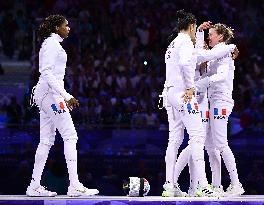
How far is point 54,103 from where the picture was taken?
24.5 ft

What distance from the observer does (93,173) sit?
11.0 m

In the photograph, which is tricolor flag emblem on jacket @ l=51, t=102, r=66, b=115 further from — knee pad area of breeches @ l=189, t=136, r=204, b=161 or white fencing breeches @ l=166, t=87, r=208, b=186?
knee pad area of breeches @ l=189, t=136, r=204, b=161

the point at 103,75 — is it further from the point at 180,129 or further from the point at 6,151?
the point at 180,129

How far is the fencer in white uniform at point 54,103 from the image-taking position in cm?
739

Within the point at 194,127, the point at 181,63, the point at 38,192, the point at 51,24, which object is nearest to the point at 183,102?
the point at 194,127

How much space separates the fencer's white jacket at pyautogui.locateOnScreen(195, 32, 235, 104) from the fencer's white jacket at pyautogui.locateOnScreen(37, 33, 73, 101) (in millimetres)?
1438

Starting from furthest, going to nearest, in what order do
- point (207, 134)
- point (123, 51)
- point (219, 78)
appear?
point (123, 51) → point (207, 134) → point (219, 78)

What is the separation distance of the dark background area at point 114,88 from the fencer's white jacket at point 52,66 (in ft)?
11.0

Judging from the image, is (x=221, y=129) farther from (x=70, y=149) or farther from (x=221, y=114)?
(x=70, y=149)

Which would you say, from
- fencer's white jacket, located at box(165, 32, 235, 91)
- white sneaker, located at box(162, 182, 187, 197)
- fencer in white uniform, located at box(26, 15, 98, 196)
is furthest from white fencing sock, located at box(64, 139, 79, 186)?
fencer's white jacket, located at box(165, 32, 235, 91)

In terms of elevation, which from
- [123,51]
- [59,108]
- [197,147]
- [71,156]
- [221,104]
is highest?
[123,51]

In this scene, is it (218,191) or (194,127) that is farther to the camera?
(218,191)

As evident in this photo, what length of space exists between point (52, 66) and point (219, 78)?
1751 millimetres

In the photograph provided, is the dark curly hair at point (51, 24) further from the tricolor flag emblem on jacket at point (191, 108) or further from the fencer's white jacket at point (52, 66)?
the tricolor flag emblem on jacket at point (191, 108)
